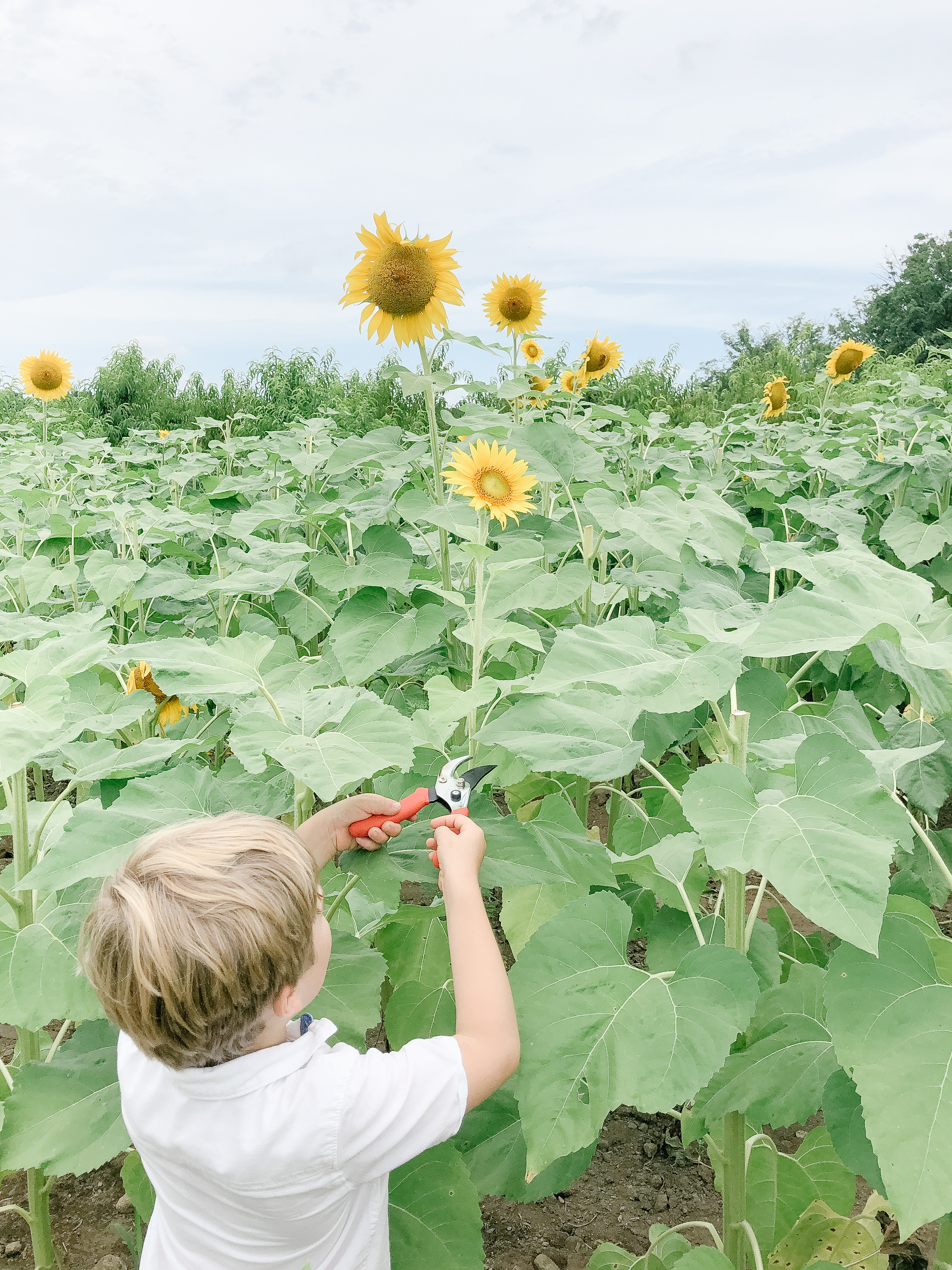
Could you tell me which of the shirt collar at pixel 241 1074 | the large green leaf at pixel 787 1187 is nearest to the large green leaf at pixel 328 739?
the shirt collar at pixel 241 1074

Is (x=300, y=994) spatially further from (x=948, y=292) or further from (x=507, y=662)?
(x=948, y=292)

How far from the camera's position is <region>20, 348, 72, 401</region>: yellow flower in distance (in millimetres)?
7270

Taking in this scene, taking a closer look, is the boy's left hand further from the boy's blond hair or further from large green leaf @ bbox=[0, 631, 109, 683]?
large green leaf @ bbox=[0, 631, 109, 683]

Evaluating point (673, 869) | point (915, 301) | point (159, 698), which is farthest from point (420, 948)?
point (915, 301)

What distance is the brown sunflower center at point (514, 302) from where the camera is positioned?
4484 mm

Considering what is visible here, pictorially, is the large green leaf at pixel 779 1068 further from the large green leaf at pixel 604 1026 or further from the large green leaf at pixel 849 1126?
the large green leaf at pixel 604 1026

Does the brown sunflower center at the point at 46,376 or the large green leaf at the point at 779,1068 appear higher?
the brown sunflower center at the point at 46,376

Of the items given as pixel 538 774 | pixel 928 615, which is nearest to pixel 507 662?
pixel 538 774

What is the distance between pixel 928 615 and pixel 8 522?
4316 mm

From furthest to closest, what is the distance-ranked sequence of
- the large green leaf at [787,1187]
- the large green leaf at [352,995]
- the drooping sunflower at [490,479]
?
the drooping sunflower at [490,479] < the large green leaf at [787,1187] < the large green leaf at [352,995]

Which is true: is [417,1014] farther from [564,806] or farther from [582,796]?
[582,796]

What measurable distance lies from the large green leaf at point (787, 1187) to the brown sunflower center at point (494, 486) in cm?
148

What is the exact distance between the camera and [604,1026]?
48.3 inches

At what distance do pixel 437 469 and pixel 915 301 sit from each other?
143 feet
